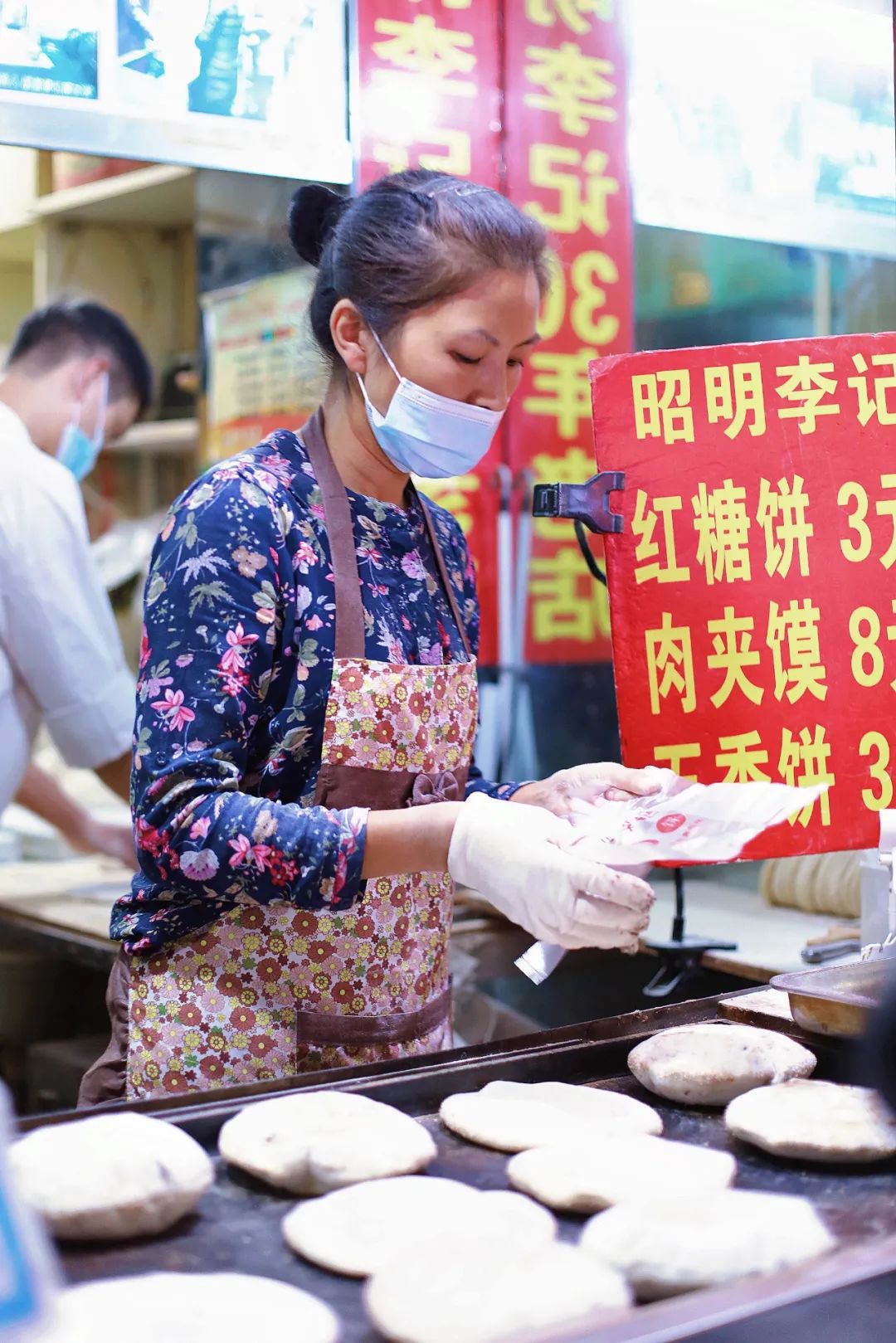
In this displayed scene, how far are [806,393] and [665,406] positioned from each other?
207 mm

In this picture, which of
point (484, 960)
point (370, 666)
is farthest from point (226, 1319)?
point (484, 960)

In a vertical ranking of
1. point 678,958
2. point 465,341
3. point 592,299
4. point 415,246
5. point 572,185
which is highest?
point 572,185

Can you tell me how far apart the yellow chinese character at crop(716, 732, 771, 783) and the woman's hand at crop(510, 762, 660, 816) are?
15cm

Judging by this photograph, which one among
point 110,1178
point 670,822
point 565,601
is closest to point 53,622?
point 565,601

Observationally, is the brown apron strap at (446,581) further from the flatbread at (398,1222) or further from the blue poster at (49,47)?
the blue poster at (49,47)

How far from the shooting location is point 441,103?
313 centimetres

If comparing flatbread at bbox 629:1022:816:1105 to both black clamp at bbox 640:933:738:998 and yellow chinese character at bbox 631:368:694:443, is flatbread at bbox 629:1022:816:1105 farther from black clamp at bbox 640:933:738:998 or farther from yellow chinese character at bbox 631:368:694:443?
black clamp at bbox 640:933:738:998

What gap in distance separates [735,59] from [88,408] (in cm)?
189

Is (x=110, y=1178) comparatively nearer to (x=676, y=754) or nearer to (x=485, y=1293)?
(x=485, y=1293)

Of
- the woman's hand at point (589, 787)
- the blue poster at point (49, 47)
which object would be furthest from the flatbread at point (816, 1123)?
the blue poster at point (49, 47)

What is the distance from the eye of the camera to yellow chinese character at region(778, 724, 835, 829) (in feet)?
6.48

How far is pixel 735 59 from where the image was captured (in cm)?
349

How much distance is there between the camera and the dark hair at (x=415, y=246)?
183 centimetres

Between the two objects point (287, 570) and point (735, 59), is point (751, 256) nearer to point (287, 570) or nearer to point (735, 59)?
point (735, 59)
